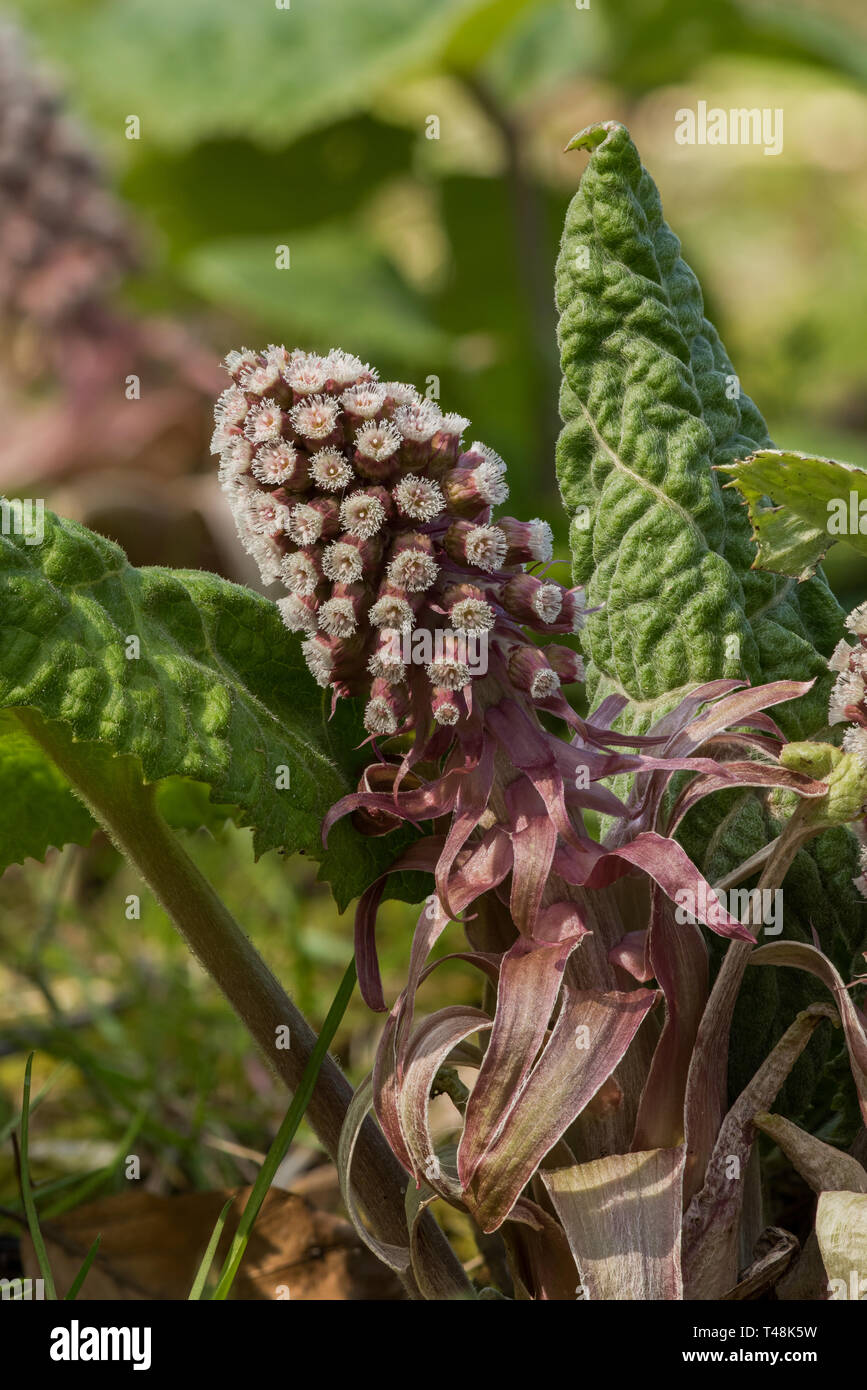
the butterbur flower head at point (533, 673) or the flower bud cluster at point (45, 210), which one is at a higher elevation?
the flower bud cluster at point (45, 210)

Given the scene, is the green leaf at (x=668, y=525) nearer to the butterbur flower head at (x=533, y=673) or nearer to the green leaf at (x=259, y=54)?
the butterbur flower head at (x=533, y=673)

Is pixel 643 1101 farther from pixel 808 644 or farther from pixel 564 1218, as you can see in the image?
pixel 808 644

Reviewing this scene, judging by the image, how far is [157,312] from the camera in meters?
4.61

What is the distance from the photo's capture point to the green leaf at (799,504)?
108 cm

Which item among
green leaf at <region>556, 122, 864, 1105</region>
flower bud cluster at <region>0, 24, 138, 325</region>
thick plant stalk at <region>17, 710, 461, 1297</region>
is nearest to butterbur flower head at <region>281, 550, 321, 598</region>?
thick plant stalk at <region>17, 710, 461, 1297</region>

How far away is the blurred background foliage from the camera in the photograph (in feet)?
7.44

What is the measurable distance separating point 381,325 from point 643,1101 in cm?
257

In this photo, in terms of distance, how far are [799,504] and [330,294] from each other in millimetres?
2556

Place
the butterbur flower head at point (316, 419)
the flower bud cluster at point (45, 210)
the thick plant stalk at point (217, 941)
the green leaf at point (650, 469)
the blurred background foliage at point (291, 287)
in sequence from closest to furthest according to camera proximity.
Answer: the butterbur flower head at point (316, 419), the thick plant stalk at point (217, 941), the green leaf at point (650, 469), the blurred background foliage at point (291, 287), the flower bud cluster at point (45, 210)

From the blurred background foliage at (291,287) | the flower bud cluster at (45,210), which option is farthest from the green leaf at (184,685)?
the flower bud cluster at (45,210)

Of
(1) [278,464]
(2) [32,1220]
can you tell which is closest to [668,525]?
(1) [278,464]

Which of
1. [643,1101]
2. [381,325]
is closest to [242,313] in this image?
[381,325]

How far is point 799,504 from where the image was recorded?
1135 mm

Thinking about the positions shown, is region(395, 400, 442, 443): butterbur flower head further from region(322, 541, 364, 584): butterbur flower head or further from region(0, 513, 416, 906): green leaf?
region(0, 513, 416, 906): green leaf
